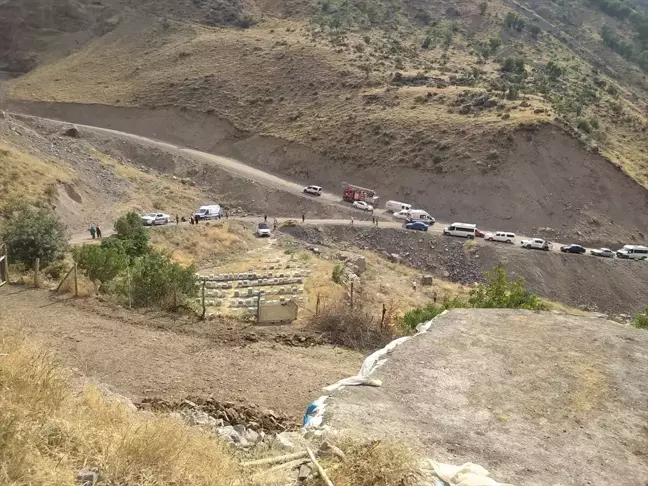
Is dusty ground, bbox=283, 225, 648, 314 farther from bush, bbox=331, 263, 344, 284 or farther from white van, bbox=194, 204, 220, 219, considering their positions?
bush, bbox=331, 263, 344, 284

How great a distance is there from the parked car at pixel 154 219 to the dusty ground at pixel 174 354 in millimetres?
17465

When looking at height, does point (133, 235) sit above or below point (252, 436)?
below

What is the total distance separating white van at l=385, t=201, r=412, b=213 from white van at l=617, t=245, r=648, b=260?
14291 mm

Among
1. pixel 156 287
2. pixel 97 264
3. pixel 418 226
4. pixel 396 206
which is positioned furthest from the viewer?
pixel 396 206

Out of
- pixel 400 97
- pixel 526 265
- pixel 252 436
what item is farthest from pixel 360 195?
pixel 252 436

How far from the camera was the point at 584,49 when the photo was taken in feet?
260

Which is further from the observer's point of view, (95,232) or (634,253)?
(634,253)

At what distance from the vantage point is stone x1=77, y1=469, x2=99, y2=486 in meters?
5.40

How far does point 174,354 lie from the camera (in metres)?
13.2

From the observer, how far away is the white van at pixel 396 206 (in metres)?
41.8

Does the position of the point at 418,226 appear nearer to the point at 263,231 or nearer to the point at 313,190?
the point at 313,190

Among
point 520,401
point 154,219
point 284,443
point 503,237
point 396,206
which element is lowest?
point 396,206

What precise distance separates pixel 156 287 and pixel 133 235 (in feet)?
36.8

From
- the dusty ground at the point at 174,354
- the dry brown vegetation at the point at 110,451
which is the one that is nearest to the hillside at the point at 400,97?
the dusty ground at the point at 174,354
